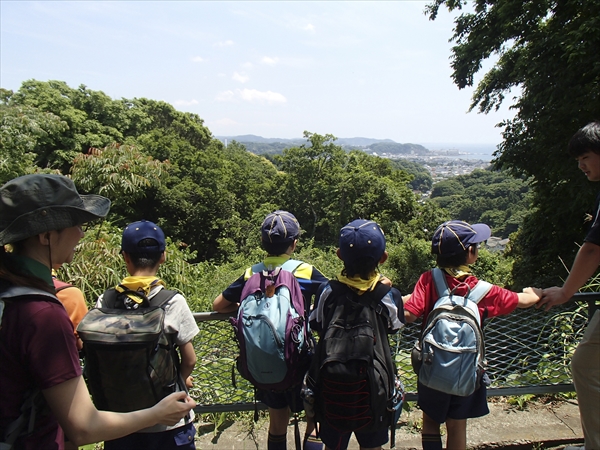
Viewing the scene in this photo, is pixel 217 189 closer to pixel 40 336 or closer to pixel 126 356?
pixel 126 356

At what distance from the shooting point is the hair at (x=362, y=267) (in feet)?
5.87

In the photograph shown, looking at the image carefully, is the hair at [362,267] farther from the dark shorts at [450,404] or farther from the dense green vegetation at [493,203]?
the dense green vegetation at [493,203]

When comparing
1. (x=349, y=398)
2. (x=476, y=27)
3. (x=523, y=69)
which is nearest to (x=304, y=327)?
(x=349, y=398)

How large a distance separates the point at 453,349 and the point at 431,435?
0.55 m

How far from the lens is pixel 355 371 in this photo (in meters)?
1.62

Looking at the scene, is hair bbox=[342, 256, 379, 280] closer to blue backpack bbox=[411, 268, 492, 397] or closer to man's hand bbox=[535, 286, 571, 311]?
blue backpack bbox=[411, 268, 492, 397]

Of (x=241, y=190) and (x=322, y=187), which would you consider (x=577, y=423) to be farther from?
(x=241, y=190)

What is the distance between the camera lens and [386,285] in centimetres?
180

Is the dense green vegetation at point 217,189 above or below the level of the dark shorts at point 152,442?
below

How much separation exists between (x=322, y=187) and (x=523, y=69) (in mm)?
14083

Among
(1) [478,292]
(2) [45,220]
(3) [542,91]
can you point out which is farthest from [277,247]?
(3) [542,91]

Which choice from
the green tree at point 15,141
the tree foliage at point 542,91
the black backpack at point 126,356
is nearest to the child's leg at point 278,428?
the black backpack at point 126,356

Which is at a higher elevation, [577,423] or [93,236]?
[577,423]

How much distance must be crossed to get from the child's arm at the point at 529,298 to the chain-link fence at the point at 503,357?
45cm
